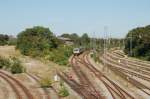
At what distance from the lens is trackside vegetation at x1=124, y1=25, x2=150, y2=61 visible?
89.2 m

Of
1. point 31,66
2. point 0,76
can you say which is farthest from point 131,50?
point 0,76

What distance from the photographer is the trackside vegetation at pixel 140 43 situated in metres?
89.2

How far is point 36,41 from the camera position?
86875 mm

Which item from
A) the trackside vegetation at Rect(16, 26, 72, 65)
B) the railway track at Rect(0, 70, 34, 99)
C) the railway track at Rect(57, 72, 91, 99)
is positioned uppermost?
the trackside vegetation at Rect(16, 26, 72, 65)

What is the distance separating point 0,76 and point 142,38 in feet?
171

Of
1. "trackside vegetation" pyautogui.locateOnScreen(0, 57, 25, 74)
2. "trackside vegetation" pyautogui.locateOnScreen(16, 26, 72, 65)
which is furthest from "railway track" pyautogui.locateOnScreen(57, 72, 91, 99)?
"trackside vegetation" pyautogui.locateOnScreen(16, 26, 72, 65)

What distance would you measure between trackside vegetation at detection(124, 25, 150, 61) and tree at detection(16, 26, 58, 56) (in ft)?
67.2

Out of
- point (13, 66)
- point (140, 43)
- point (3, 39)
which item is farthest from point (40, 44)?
point (3, 39)

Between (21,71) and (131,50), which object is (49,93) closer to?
(21,71)

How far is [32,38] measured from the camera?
89.6 metres

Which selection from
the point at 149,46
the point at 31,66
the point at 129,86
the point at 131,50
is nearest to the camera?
the point at 129,86

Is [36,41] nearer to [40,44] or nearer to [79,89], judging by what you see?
[40,44]

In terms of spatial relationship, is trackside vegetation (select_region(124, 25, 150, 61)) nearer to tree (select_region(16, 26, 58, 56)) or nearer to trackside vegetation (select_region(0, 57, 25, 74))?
tree (select_region(16, 26, 58, 56))

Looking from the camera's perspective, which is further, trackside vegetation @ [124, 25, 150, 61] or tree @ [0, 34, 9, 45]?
tree @ [0, 34, 9, 45]
